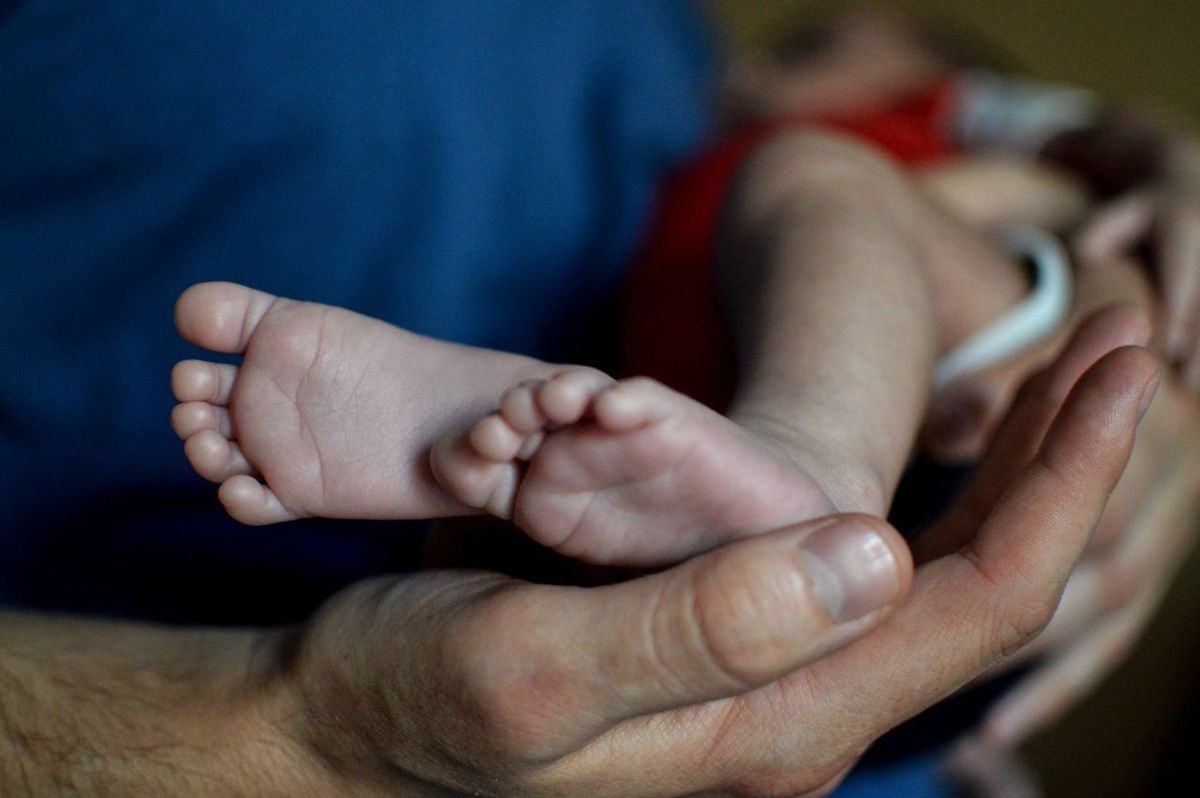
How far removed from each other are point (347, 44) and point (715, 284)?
29 cm

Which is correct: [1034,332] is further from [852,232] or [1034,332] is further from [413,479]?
[413,479]

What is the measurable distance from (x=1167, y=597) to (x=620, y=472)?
1.51 meters

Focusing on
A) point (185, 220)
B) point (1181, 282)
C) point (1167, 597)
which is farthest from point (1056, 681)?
point (185, 220)

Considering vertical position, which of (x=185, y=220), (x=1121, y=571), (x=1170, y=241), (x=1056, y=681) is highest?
(x=185, y=220)

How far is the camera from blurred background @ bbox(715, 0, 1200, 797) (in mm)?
1611

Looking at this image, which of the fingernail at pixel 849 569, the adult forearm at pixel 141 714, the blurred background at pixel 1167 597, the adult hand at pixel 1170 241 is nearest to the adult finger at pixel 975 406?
the adult hand at pixel 1170 241

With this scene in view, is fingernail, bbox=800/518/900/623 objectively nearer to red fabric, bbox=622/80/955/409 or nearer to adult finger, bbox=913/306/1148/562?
adult finger, bbox=913/306/1148/562

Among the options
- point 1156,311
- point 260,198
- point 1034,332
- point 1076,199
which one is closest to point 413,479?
point 260,198

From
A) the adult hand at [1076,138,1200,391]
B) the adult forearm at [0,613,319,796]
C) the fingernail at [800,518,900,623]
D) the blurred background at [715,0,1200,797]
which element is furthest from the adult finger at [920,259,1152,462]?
the blurred background at [715,0,1200,797]

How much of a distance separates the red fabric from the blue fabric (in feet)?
0.45

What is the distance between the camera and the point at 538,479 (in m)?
0.41

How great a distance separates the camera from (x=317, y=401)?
467 millimetres

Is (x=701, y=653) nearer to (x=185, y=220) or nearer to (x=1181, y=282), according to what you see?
(x=185, y=220)

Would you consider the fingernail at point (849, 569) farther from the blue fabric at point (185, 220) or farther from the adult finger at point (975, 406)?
the blue fabric at point (185, 220)
